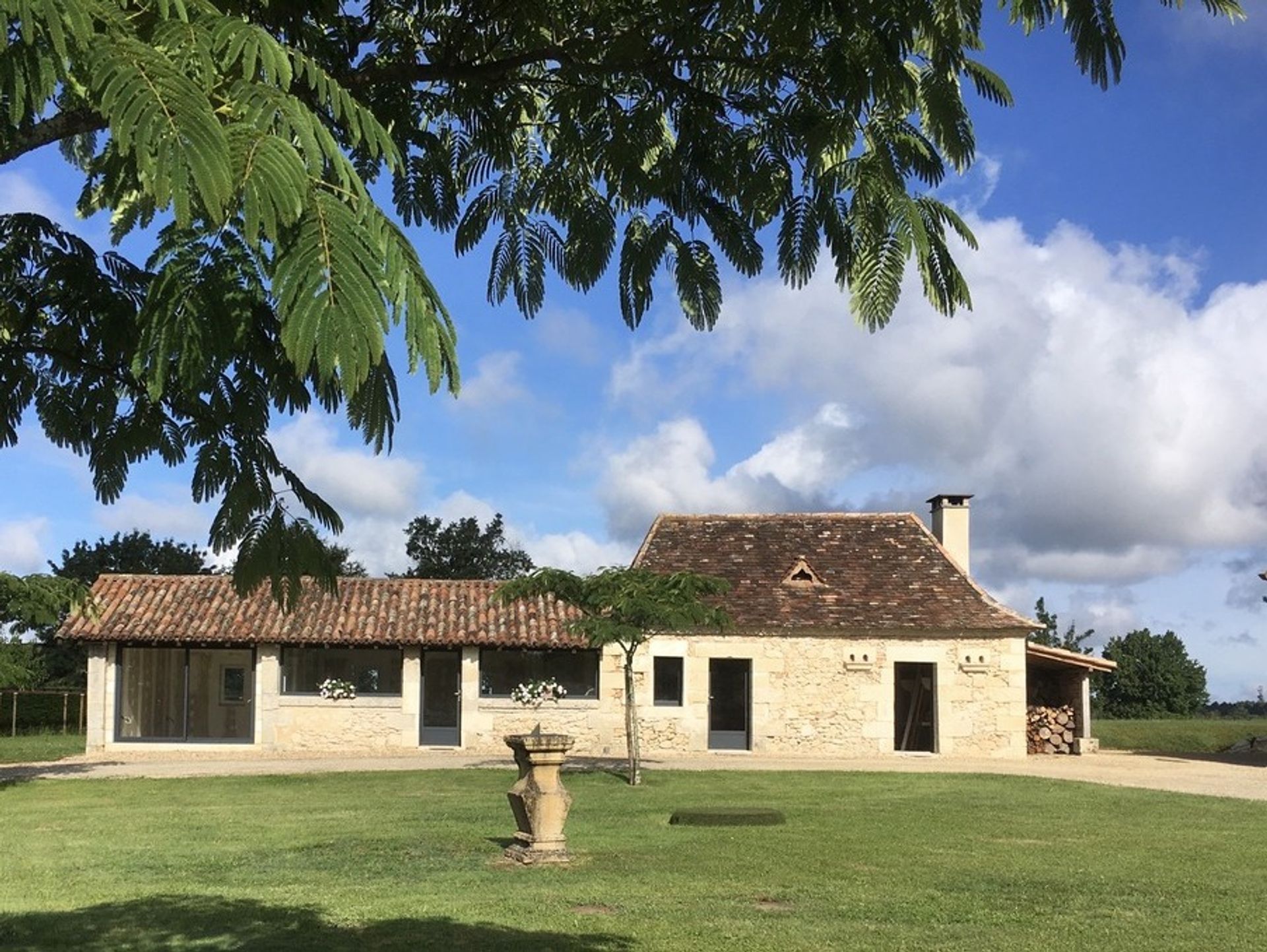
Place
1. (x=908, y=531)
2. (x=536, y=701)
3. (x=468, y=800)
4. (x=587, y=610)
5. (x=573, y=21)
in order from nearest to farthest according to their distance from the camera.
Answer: (x=573, y=21), (x=468, y=800), (x=587, y=610), (x=536, y=701), (x=908, y=531)

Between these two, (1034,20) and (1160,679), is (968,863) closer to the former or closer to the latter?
(1034,20)

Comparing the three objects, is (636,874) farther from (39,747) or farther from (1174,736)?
(1174,736)

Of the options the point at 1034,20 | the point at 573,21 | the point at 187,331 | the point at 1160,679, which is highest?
the point at 573,21

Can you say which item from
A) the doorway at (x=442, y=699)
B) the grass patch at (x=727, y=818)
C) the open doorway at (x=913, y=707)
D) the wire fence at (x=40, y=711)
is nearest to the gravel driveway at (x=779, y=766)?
the doorway at (x=442, y=699)

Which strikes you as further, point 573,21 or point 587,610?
point 587,610

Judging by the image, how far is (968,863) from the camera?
453 inches

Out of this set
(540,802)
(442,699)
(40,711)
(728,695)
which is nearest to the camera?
(540,802)

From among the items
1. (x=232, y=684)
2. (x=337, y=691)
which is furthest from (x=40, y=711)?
(x=337, y=691)

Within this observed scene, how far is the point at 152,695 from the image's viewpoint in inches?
1152

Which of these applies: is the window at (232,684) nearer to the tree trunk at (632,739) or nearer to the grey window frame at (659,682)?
the grey window frame at (659,682)

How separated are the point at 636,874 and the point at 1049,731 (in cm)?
2079

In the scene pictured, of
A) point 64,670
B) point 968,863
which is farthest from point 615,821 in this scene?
point 64,670

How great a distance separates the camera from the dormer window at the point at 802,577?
1125 inches

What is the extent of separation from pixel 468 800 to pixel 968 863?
745cm
